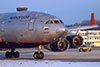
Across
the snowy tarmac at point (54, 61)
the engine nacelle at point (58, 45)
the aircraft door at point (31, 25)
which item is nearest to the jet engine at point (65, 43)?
the engine nacelle at point (58, 45)

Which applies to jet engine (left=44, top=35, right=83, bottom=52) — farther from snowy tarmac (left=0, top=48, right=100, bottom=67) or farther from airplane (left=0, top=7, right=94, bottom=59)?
snowy tarmac (left=0, top=48, right=100, bottom=67)

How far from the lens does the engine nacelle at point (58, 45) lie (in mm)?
26850

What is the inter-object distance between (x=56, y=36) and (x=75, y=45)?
436 cm

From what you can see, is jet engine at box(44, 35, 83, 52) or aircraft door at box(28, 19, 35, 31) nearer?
aircraft door at box(28, 19, 35, 31)

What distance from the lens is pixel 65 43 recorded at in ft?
90.3

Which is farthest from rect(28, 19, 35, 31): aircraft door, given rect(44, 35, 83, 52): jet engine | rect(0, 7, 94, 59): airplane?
rect(44, 35, 83, 52): jet engine

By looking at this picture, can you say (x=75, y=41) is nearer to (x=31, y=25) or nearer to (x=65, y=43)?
(x=65, y=43)

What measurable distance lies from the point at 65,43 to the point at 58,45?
0.98 meters

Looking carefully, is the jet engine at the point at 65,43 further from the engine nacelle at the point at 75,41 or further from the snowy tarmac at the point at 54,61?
the snowy tarmac at the point at 54,61

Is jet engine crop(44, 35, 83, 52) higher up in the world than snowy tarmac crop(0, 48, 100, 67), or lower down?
higher up

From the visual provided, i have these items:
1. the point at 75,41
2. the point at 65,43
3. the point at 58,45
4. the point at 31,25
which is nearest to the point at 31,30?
the point at 31,25

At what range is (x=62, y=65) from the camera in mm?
18469

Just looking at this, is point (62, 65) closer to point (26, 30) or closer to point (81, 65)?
point (81, 65)

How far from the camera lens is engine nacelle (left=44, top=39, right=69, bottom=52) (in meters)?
26.9
